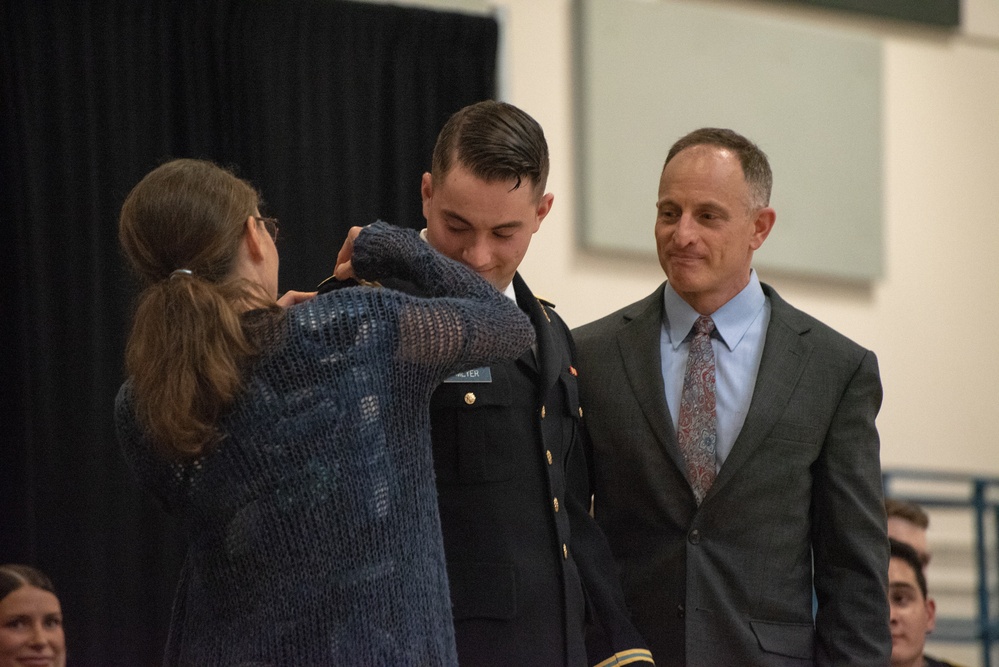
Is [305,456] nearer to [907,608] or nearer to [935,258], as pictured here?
[907,608]

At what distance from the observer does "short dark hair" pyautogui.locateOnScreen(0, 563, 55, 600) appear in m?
3.67

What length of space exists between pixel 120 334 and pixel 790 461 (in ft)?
9.35

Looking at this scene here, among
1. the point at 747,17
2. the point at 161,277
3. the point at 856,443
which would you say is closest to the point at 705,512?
the point at 856,443

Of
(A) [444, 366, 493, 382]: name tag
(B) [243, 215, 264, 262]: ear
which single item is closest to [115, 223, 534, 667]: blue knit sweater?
(B) [243, 215, 264, 262]: ear

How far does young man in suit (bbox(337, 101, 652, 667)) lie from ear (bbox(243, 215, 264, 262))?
18 cm

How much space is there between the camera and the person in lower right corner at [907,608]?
3.66 m

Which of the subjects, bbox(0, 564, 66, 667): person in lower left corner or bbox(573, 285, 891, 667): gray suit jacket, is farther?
bbox(0, 564, 66, 667): person in lower left corner

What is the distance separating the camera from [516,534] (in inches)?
83.4

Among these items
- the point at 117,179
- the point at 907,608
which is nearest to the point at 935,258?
the point at 907,608

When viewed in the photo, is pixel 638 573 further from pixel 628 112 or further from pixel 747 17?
pixel 747 17

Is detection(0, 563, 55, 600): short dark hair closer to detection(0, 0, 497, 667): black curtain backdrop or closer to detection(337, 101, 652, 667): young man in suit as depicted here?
detection(0, 0, 497, 667): black curtain backdrop

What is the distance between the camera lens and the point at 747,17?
5.80m

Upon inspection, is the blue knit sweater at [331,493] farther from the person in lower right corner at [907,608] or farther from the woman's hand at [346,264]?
the person in lower right corner at [907,608]

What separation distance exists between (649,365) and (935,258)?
420 centimetres
